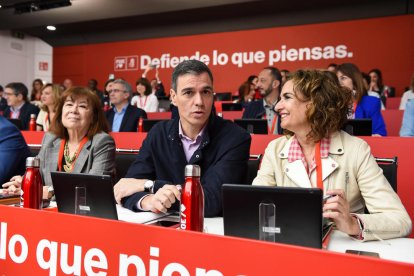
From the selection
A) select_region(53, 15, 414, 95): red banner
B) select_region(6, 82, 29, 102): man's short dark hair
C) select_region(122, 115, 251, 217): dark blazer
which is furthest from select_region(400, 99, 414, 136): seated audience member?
select_region(6, 82, 29, 102): man's short dark hair

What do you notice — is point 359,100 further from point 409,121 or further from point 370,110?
point 409,121

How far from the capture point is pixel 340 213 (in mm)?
1279

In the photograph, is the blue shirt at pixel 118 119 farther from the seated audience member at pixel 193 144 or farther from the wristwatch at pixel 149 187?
the wristwatch at pixel 149 187

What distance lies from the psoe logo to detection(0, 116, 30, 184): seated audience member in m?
10.2

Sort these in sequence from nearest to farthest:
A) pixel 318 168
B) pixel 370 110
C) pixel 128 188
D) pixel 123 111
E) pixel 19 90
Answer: pixel 318 168 → pixel 128 188 → pixel 370 110 → pixel 123 111 → pixel 19 90

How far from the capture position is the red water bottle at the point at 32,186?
1.46m

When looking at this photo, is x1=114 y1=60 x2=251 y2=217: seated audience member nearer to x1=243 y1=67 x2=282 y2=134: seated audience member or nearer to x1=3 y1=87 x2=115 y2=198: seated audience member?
x1=3 y1=87 x2=115 y2=198: seated audience member

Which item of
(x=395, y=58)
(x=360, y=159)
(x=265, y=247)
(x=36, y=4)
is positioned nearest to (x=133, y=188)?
(x=360, y=159)

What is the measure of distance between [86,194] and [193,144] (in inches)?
29.2

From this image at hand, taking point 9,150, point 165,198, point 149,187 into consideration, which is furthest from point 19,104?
point 165,198

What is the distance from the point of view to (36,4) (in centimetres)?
1064

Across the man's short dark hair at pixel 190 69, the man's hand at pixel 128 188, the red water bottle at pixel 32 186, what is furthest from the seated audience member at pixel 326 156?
the red water bottle at pixel 32 186

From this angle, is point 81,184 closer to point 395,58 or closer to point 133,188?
point 133,188

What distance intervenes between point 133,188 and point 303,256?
115 centimetres
